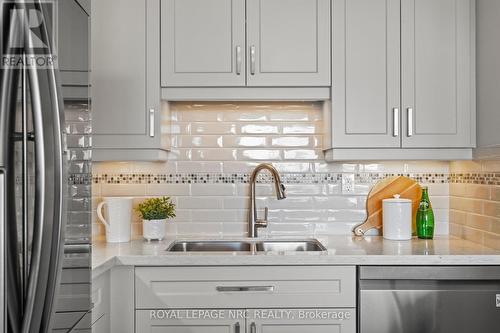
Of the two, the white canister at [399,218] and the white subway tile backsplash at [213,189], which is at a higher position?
the white subway tile backsplash at [213,189]

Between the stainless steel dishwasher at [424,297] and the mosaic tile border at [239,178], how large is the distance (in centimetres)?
77

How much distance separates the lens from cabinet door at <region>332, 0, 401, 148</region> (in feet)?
7.71

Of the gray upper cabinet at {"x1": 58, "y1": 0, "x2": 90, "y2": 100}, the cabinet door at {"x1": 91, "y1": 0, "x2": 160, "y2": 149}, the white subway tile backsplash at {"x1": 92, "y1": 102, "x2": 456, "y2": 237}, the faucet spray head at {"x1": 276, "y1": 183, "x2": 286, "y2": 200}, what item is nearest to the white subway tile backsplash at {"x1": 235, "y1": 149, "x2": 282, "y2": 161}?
the white subway tile backsplash at {"x1": 92, "y1": 102, "x2": 456, "y2": 237}

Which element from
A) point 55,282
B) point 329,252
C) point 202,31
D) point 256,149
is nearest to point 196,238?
point 256,149

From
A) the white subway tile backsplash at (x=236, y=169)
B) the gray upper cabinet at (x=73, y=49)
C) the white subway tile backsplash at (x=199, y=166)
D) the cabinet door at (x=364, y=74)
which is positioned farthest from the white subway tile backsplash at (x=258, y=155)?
the gray upper cabinet at (x=73, y=49)

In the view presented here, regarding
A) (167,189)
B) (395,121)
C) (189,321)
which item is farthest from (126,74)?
(395,121)

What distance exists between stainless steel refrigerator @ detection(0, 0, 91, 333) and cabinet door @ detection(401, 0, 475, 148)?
5.70 ft

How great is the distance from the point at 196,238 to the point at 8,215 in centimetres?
175

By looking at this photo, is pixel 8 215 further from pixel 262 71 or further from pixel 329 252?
pixel 262 71

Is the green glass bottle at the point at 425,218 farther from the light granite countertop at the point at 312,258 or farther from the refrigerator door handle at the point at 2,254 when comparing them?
the refrigerator door handle at the point at 2,254

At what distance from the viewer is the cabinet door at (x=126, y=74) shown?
2.32 m

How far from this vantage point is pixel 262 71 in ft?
7.72
